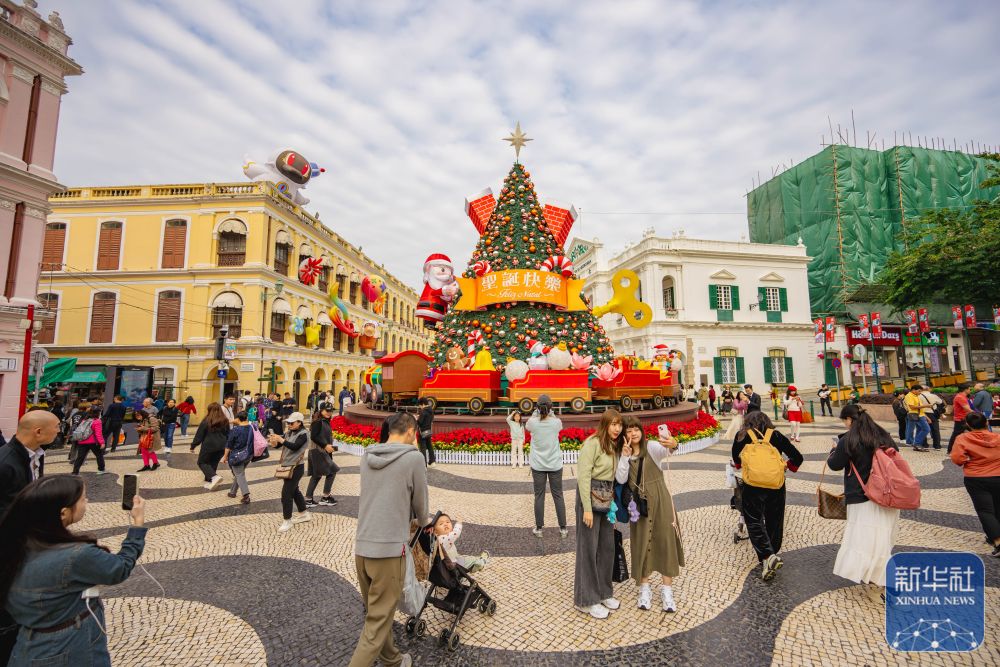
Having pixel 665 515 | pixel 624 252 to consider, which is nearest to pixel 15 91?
pixel 665 515

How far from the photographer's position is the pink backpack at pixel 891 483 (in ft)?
12.1

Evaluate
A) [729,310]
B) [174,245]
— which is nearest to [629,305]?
[729,310]

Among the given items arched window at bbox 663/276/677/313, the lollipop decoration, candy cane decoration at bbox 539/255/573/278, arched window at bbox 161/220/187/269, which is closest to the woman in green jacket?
candy cane decoration at bbox 539/255/573/278

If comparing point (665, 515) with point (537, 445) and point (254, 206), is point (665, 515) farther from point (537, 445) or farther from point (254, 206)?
point (254, 206)

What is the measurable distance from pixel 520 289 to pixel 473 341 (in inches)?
87.7

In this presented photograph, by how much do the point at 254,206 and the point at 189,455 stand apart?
15239 millimetres

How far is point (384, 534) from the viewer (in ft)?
8.83

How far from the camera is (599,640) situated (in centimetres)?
331

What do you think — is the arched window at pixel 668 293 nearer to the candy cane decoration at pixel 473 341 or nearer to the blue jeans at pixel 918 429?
the blue jeans at pixel 918 429

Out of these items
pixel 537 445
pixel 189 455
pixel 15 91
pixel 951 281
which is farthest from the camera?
pixel 951 281

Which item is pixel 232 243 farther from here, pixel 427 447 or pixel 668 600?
pixel 668 600

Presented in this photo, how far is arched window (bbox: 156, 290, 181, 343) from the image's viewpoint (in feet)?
72.2

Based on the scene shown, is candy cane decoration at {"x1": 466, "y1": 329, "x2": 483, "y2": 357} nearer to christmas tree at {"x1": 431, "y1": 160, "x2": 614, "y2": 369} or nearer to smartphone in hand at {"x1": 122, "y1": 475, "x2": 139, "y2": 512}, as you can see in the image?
christmas tree at {"x1": 431, "y1": 160, "x2": 614, "y2": 369}

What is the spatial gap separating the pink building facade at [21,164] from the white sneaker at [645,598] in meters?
14.8
